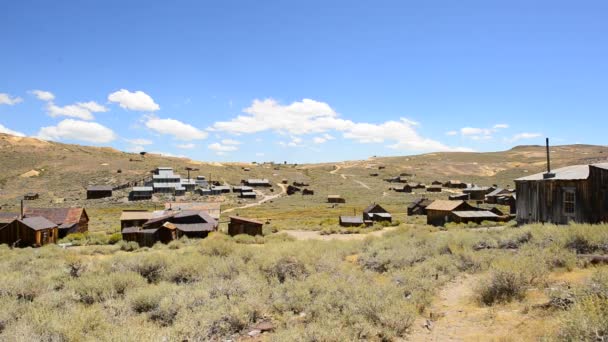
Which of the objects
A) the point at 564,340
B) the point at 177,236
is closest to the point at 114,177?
the point at 177,236

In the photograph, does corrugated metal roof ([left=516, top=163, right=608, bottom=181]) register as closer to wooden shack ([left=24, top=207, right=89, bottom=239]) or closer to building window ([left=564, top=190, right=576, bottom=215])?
building window ([left=564, top=190, right=576, bottom=215])

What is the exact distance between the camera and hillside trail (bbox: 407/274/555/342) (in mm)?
7555

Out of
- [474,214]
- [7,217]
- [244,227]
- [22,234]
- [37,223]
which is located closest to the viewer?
[22,234]

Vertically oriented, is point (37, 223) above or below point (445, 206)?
below

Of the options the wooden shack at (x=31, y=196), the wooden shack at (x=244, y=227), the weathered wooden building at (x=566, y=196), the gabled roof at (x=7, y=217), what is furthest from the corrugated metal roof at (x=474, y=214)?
the wooden shack at (x=31, y=196)

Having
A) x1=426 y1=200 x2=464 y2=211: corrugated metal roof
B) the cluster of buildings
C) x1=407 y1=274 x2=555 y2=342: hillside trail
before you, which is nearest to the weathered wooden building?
x1=407 y1=274 x2=555 y2=342: hillside trail

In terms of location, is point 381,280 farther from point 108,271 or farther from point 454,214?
point 454,214

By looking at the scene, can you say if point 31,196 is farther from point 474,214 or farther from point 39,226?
point 474,214

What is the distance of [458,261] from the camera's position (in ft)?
44.4

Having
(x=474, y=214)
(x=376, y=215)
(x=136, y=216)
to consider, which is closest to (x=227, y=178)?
(x=376, y=215)

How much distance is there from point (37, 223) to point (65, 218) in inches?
205

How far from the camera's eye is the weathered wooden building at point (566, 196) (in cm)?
2044

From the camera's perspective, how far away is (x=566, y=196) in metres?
22.2

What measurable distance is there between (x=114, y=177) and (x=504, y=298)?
96925 millimetres
